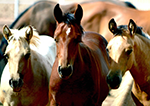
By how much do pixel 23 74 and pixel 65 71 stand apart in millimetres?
779

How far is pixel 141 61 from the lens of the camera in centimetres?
350

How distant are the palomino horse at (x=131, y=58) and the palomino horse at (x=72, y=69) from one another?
1.10 ft

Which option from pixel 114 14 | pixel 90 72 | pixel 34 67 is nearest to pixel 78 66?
pixel 90 72

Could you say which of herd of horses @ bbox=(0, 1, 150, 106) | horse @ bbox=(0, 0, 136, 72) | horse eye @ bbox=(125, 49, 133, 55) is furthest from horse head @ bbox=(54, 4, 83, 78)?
horse @ bbox=(0, 0, 136, 72)

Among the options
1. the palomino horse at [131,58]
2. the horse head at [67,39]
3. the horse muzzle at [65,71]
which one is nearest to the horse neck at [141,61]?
the palomino horse at [131,58]

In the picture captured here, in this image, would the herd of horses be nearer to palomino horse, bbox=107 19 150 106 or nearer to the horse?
palomino horse, bbox=107 19 150 106

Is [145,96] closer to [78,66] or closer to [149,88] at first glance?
[149,88]

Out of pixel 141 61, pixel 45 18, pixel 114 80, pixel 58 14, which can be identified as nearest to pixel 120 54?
pixel 114 80

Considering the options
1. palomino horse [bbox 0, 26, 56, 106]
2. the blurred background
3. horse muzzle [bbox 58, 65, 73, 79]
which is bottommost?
the blurred background

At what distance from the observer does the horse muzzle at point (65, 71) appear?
299 centimetres

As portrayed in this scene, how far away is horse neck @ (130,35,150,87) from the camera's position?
3445mm

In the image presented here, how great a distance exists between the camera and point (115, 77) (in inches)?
123

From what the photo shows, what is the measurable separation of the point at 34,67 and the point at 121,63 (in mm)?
1342

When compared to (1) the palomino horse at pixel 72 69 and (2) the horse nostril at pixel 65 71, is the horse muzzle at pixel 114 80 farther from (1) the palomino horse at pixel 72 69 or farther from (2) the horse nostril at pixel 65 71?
(2) the horse nostril at pixel 65 71
